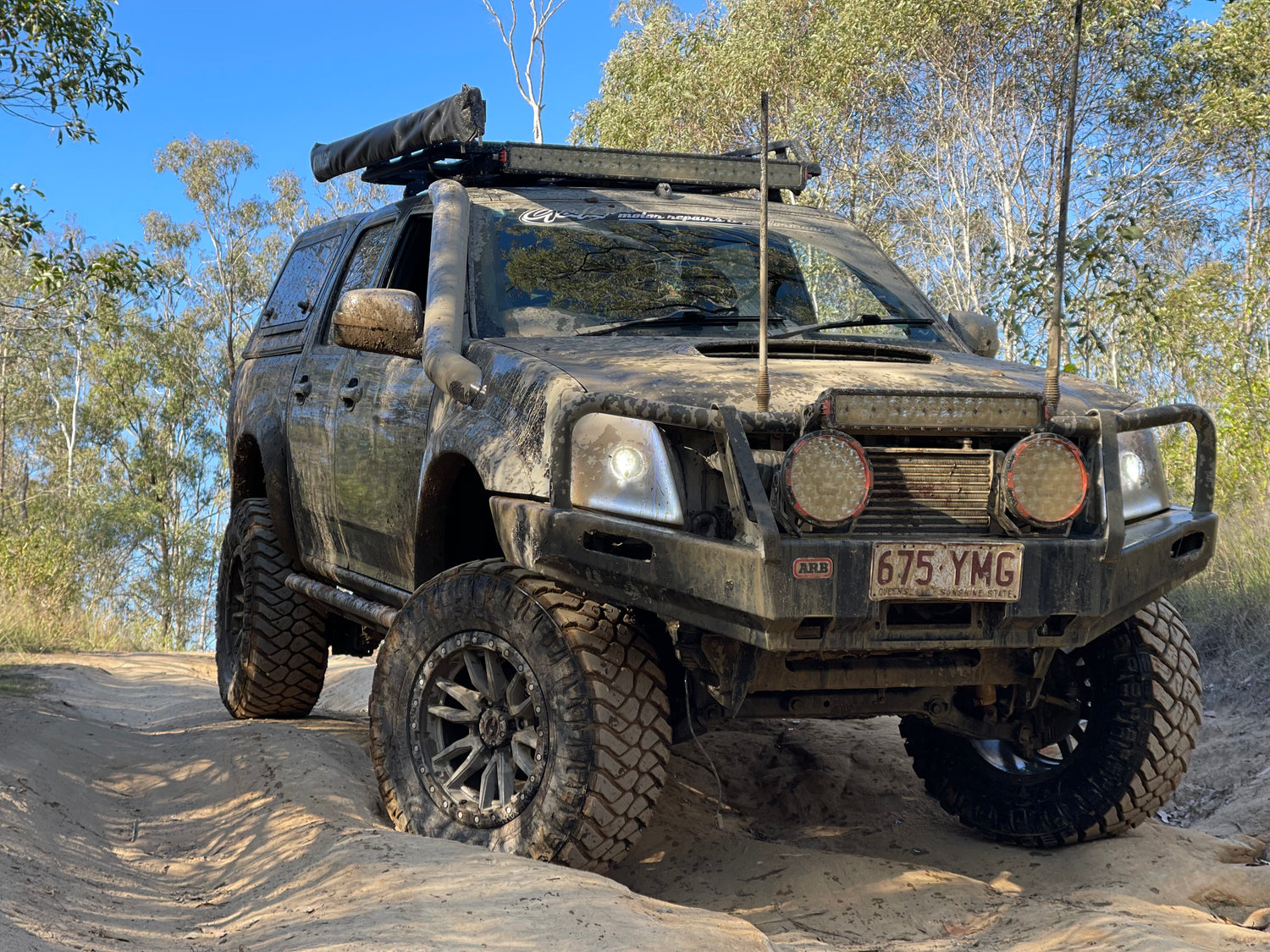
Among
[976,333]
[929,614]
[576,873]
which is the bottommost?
[576,873]

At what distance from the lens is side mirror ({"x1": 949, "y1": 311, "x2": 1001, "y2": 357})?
5293 millimetres

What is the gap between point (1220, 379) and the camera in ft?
48.8

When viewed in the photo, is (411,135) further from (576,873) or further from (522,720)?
(576,873)

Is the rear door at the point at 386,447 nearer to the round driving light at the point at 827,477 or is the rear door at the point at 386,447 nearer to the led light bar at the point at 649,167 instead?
the led light bar at the point at 649,167

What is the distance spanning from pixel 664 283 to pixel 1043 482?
5.82 feet

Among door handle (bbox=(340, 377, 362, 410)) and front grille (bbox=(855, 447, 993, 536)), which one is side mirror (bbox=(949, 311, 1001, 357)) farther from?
door handle (bbox=(340, 377, 362, 410))

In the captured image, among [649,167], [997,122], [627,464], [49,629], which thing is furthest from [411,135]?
[997,122]

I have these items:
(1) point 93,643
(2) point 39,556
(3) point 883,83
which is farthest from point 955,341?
(3) point 883,83

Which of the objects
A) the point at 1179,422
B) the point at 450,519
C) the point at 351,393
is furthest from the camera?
the point at 351,393

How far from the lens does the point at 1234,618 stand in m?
8.15

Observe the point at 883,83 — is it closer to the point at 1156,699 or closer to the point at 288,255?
the point at 288,255

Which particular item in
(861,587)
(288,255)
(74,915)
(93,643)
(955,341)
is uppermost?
(288,255)

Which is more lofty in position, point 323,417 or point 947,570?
point 323,417

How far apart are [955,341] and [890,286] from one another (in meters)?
0.41
